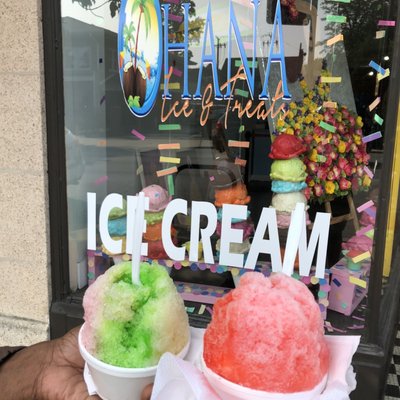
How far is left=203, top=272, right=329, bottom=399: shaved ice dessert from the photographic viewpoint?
0.84 m

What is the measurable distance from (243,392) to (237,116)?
6.54 ft

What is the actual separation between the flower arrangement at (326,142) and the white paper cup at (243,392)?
1.82 m

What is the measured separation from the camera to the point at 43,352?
4.22 ft

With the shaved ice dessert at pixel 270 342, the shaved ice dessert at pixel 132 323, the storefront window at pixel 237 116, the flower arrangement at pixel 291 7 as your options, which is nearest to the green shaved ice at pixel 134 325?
the shaved ice dessert at pixel 132 323

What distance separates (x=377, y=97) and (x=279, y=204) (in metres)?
0.73

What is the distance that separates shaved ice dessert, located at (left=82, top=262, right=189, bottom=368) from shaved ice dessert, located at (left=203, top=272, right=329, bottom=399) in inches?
4.8

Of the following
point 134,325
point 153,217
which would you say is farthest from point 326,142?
point 134,325

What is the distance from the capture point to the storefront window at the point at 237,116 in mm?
2484

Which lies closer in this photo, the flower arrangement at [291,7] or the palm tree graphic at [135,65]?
the flower arrangement at [291,7]

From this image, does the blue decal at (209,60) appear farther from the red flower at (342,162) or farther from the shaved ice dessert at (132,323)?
the shaved ice dessert at (132,323)

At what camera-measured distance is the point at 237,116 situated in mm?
2664

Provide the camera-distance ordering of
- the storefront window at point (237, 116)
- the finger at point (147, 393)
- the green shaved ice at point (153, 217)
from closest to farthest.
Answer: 1. the finger at point (147, 393)
2. the storefront window at point (237, 116)
3. the green shaved ice at point (153, 217)

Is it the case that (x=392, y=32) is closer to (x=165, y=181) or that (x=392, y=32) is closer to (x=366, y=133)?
(x=366, y=133)

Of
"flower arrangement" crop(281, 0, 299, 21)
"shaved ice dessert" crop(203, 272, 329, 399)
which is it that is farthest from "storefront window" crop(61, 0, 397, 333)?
"shaved ice dessert" crop(203, 272, 329, 399)
